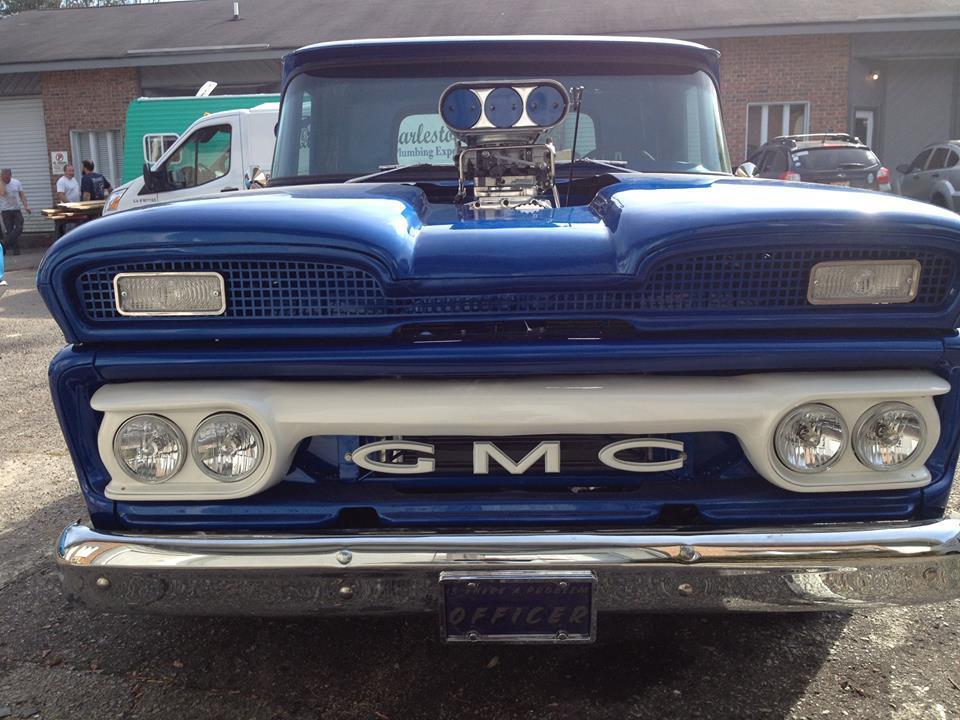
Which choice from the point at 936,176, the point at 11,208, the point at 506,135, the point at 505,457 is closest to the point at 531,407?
the point at 505,457

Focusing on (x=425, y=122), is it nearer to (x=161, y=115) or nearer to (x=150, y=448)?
(x=150, y=448)

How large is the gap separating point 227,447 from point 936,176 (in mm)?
16333

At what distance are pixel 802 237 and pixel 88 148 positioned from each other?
2141 centimetres

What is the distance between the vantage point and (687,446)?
2242 mm

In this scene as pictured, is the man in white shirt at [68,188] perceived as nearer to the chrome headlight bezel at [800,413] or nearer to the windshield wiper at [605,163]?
the windshield wiper at [605,163]

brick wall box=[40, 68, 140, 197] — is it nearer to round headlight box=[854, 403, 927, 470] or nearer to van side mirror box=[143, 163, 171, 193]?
van side mirror box=[143, 163, 171, 193]

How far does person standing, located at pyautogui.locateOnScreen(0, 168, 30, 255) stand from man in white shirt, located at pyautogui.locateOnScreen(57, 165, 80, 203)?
0.77m

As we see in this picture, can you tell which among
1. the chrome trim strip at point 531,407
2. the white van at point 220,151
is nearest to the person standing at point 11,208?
the white van at point 220,151

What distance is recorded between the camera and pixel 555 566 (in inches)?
77.8

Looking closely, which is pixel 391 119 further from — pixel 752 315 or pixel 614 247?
→ pixel 752 315

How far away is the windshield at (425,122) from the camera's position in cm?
353

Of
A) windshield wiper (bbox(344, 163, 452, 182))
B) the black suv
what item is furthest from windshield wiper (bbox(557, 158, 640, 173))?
the black suv

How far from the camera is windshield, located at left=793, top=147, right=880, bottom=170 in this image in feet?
45.9

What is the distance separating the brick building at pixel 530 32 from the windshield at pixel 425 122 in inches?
557
